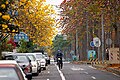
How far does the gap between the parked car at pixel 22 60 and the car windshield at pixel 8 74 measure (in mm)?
12876

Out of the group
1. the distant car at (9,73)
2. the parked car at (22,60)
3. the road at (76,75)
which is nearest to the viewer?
the distant car at (9,73)

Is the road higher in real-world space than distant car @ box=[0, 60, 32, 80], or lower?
lower

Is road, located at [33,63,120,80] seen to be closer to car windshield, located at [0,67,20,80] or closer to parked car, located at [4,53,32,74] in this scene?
parked car, located at [4,53,32,74]

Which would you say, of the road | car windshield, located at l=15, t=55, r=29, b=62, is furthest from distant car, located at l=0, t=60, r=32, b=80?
the road

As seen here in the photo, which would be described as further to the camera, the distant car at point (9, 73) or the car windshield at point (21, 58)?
the car windshield at point (21, 58)

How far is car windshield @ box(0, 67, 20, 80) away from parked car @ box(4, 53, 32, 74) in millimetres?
12876

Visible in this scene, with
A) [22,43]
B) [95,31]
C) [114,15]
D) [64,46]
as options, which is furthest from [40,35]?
[64,46]

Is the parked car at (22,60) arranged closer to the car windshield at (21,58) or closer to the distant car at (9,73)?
the car windshield at (21,58)

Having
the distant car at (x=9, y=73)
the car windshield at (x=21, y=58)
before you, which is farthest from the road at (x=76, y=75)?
the distant car at (x=9, y=73)

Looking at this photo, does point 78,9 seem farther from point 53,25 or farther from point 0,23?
point 0,23

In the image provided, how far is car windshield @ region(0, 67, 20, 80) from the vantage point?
37.4 ft

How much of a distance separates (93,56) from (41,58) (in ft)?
66.1

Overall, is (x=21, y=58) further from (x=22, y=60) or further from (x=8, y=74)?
(x=8, y=74)

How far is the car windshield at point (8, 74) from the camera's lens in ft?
37.4
